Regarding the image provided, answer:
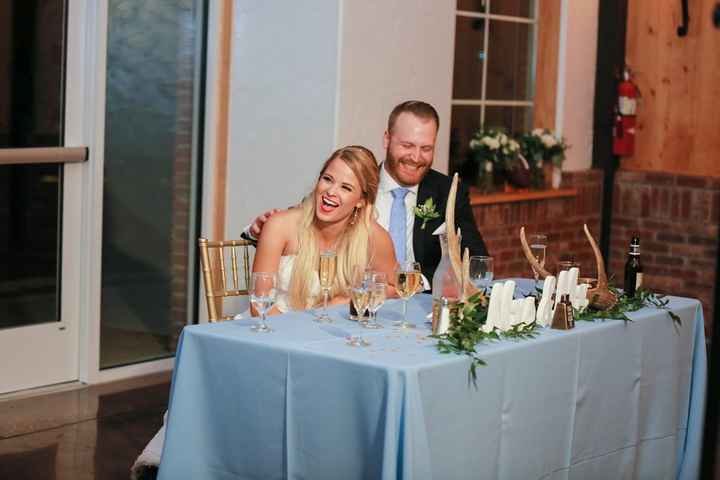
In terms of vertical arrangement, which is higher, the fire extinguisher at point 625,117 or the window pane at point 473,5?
the window pane at point 473,5

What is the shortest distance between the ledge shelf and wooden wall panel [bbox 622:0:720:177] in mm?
639

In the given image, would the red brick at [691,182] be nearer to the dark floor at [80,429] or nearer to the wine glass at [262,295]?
the dark floor at [80,429]

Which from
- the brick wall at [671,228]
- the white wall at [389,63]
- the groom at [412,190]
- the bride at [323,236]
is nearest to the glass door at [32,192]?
the white wall at [389,63]

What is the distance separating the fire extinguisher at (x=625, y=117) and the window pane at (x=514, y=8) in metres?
0.78

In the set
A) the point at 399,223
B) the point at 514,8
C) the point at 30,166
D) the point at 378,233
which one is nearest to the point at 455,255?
the point at 378,233

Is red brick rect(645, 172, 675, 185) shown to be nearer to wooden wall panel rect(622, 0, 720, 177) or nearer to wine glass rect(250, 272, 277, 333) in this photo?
wooden wall panel rect(622, 0, 720, 177)

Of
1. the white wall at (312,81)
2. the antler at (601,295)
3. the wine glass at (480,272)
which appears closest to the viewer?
the wine glass at (480,272)

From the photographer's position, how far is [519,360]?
11.1ft

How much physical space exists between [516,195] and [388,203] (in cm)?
232

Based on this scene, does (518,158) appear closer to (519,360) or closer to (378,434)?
(519,360)

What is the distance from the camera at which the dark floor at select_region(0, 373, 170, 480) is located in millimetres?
4387

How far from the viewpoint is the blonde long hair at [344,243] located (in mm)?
3996

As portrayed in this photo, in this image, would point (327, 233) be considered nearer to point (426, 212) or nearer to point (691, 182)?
point (426, 212)

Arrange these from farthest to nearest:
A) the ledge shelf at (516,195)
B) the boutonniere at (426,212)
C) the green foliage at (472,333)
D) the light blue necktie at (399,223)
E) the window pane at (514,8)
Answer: the window pane at (514,8)
the ledge shelf at (516,195)
the light blue necktie at (399,223)
the boutonniere at (426,212)
the green foliage at (472,333)
